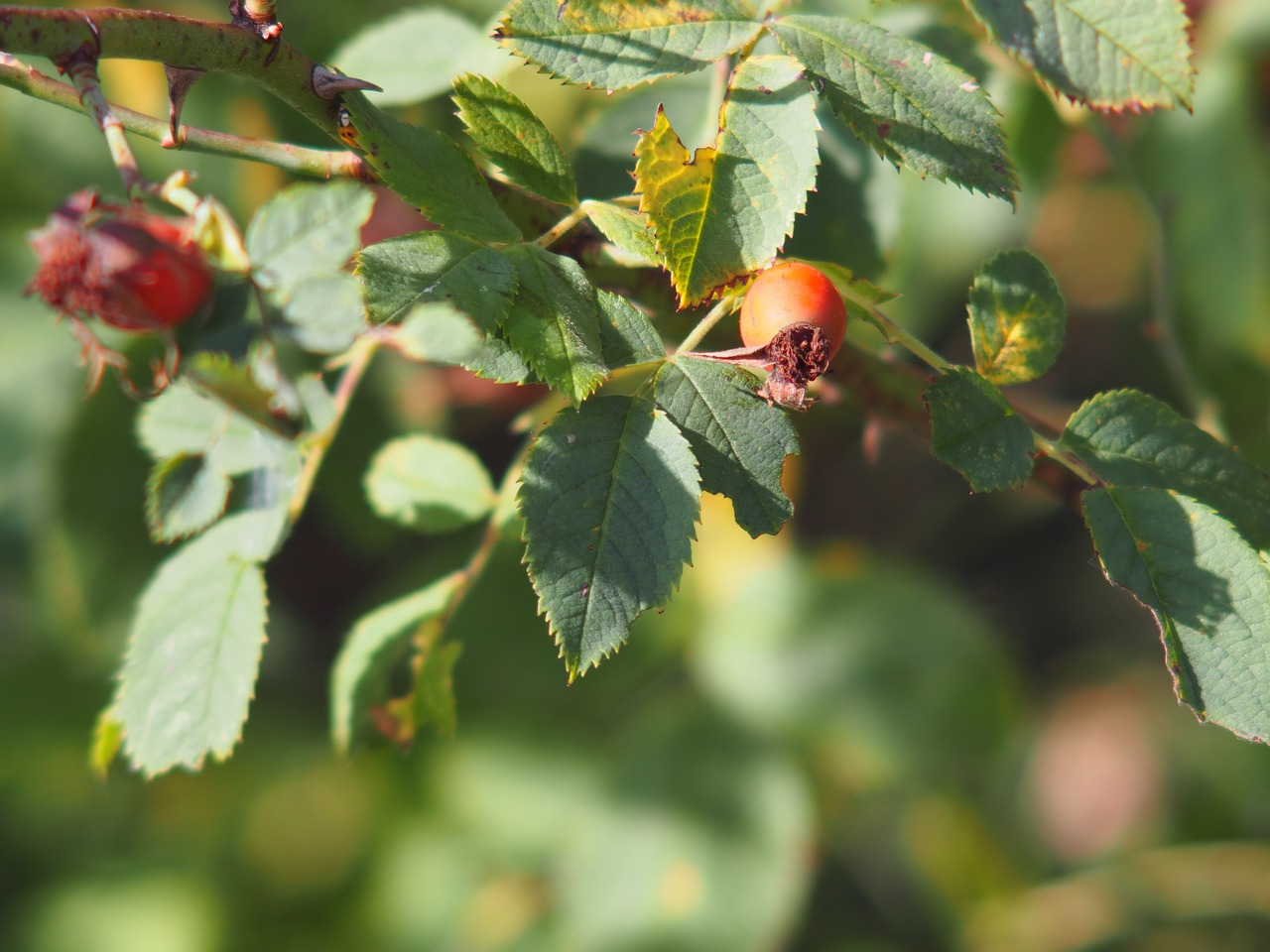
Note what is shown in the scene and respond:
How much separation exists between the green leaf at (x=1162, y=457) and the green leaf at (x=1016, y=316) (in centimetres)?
6

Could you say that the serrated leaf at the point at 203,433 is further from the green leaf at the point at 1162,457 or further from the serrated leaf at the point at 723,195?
the green leaf at the point at 1162,457

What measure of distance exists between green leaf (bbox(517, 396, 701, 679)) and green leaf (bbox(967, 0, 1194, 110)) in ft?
1.51

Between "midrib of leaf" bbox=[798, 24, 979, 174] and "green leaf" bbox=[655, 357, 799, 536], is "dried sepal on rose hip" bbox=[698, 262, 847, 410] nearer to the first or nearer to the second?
"green leaf" bbox=[655, 357, 799, 536]

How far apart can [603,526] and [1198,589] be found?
1.46 feet

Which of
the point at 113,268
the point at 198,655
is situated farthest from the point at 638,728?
the point at 113,268

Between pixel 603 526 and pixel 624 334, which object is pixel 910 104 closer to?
pixel 624 334

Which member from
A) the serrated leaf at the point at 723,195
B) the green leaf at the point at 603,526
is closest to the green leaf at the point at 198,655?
the green leaf at the point at 603,526

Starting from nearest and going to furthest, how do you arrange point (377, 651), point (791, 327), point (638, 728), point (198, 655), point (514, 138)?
point (791, 327), point (514, 138), point (198, 655), point (377, 651), point (638, 728)

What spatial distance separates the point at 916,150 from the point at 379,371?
1.33 m

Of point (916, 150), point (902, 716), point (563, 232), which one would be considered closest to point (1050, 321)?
point (916, 150)

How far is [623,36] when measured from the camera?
0.84 m

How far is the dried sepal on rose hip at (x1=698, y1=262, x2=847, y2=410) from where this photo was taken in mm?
754

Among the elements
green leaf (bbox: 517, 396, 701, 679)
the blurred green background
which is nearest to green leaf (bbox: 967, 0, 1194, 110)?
green leaf (bbox: 517, 396, 701, 679)

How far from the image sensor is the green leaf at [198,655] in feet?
3.33
